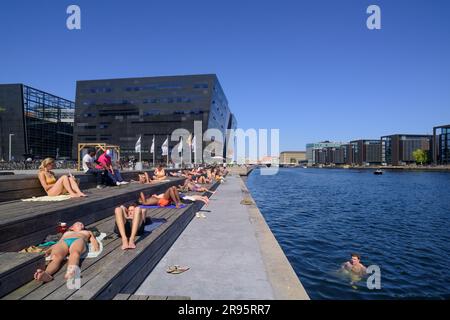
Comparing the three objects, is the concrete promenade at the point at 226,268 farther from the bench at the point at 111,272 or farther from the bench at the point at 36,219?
the bench at the point at 36,219

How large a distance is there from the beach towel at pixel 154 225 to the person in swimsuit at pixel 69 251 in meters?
1.62

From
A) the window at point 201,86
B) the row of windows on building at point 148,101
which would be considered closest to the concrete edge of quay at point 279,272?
the row of windows on building at point 148,101

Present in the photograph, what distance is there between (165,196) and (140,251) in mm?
5232

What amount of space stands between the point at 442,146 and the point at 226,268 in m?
163

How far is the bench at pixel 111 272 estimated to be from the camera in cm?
310

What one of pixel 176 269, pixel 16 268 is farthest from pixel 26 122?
pixel 16 268

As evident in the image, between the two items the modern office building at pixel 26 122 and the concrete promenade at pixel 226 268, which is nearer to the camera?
the concrete promenade at pixel 226 268

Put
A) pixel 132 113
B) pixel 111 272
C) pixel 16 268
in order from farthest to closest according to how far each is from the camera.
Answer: pixel 132 113
pixel 111 272
pixel 16 268

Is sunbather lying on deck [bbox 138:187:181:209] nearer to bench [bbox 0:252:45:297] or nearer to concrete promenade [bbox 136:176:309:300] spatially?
concrete promenade [bbox 136:176:309:300]

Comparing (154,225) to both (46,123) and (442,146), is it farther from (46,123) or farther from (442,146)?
(442,146)

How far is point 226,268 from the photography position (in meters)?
5.15

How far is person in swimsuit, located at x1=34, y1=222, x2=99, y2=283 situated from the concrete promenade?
3.24 ft

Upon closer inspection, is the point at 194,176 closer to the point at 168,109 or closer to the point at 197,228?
the point at 197,228
